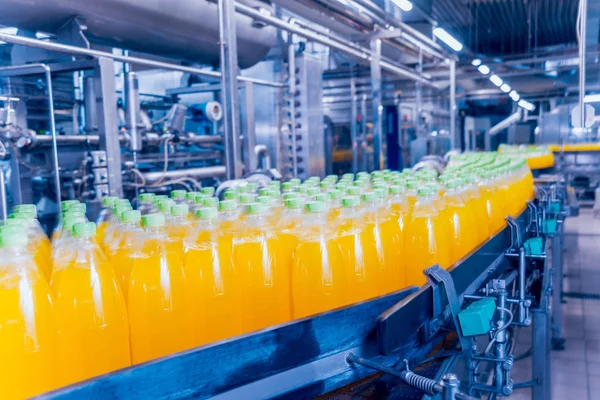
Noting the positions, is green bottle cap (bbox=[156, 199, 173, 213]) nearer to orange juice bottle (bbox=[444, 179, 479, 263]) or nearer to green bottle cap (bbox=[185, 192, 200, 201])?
green bottle cap (bbox=[185, 192, 200, 201])

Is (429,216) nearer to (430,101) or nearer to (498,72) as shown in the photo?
(498,72)

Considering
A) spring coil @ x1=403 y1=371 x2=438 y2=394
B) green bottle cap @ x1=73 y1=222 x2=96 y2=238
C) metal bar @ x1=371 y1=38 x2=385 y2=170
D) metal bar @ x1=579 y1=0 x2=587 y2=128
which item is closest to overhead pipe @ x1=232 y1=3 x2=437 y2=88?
metal bar @ x1=371 y1=38 x2=385 y2=170

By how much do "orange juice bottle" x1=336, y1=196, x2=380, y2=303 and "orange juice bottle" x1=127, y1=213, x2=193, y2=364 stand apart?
0.31m

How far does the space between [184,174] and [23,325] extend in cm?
349

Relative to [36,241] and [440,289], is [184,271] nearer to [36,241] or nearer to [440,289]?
[36,241]

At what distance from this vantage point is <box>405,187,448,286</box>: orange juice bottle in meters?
1.19

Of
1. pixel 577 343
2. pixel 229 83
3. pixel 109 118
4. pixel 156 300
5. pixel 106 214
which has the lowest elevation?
pixel 577 343

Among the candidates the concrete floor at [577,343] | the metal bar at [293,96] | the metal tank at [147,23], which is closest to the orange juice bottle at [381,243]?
the concrete floor at [577,343]

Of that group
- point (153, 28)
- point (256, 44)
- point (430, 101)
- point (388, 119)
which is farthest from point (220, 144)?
point (430, 101)

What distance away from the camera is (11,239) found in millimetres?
683

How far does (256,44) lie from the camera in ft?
14.6

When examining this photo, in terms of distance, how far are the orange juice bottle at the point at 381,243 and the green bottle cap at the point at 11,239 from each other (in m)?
0.60

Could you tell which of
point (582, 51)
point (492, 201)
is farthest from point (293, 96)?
point (492, 201)

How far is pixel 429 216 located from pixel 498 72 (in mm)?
7093
